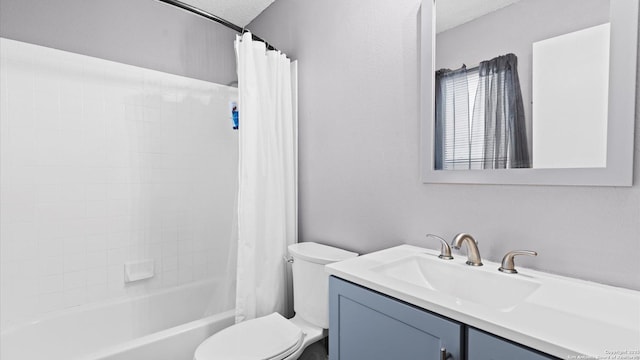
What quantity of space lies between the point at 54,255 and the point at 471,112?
2238 millimetres

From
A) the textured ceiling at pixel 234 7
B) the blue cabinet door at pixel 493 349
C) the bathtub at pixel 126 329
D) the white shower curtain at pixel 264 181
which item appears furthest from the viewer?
the textured ceiling at pixel 234 7

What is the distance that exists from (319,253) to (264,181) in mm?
504

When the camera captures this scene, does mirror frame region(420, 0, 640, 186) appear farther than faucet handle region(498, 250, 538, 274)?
No

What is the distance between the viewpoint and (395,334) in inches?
33.1

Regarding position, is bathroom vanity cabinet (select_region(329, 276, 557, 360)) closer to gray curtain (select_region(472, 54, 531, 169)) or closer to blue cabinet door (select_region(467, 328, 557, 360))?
blue cabinet door (select_region(467, 328, 557, 360))

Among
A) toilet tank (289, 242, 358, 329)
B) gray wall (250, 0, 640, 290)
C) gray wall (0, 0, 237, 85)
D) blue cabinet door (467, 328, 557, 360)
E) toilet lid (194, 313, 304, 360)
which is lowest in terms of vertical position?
toilet lid (194, 313, 304, 360)

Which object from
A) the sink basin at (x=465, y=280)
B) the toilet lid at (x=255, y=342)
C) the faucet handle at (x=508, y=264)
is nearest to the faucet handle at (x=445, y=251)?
the sink basin at (x=465, y=280)

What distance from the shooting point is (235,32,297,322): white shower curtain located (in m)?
1.64

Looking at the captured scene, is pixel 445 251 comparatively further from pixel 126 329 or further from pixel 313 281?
pixel 126 329

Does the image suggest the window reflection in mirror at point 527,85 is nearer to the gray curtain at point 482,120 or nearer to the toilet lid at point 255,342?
the gray curtain at point 482,120

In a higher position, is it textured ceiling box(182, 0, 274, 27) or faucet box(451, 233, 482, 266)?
textured ceiling box(182, 0, 274, 27)

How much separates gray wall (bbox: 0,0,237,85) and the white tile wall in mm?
99

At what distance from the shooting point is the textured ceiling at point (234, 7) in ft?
7.14

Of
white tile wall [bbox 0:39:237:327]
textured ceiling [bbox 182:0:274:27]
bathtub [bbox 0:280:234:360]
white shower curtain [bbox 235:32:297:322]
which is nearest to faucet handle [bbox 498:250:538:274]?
white shower curtain [bbox 235:32:297:322]
